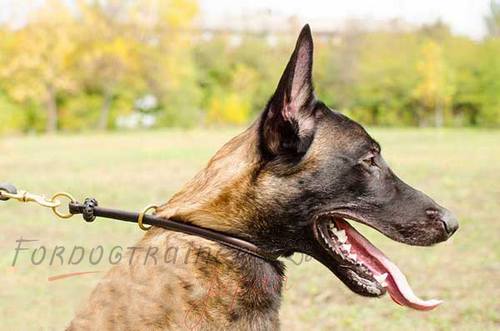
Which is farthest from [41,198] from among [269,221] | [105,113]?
[105,113]

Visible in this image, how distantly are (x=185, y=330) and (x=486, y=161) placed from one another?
73.8 ft

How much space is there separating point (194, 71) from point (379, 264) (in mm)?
64985

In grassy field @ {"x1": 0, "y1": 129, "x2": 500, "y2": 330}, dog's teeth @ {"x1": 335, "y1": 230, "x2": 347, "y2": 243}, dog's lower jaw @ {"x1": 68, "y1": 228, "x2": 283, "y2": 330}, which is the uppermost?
dog's teeth @ {"x1": 335, "y1": 230, "x2": 347, "y2": 243}

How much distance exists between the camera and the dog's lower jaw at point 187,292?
9.53 ft

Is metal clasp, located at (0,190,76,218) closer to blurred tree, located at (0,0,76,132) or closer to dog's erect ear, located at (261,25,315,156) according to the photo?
dog's erect ear, located at (261,25,315,156)

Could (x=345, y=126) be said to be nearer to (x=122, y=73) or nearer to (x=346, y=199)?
(x=346, y=199)

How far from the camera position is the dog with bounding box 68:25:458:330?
2.94 metres

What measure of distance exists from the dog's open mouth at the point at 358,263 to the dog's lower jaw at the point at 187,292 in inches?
10.5

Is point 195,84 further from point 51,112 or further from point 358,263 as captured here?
point 358,263

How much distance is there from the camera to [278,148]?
3.04 meters

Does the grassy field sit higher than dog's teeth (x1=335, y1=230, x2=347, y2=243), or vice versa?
dog's teeth (x1=335, y1=230, x2=347, y2=243)

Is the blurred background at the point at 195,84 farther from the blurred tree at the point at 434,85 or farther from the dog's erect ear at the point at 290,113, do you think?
the dog's erect ear at the point at 290,113

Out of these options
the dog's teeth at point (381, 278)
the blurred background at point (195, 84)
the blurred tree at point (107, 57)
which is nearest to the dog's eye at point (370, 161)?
the dog's teeth at point (381, 278)

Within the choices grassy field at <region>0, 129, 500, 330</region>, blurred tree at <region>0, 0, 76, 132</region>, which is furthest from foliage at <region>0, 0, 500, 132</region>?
grassy field at <region>0, 129, 500, 330</region>
